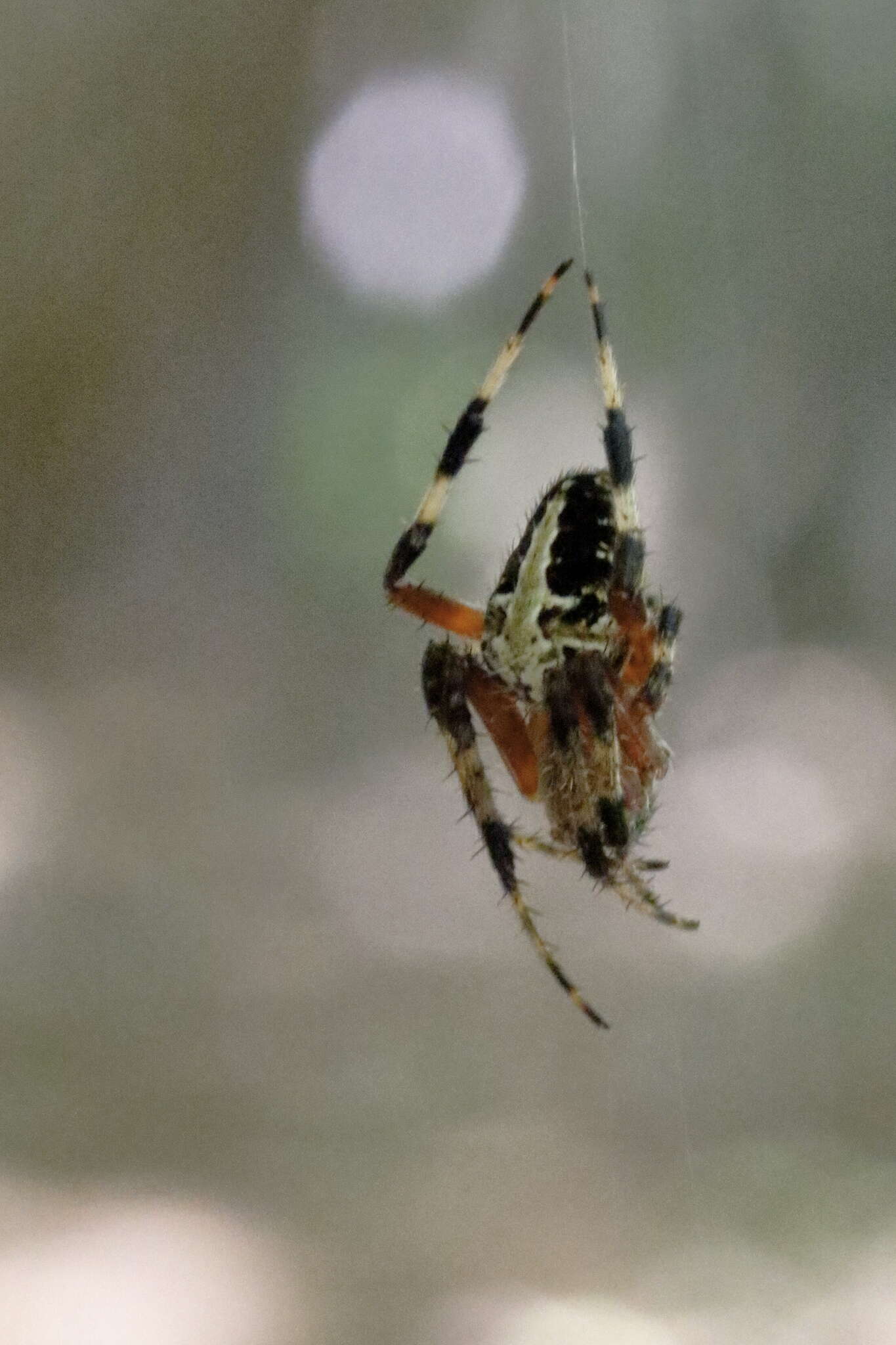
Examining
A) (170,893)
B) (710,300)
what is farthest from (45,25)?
(170,893)

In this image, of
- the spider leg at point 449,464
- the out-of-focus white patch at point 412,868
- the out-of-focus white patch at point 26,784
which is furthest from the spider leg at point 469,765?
the out-of-focus white patch at point 26,784

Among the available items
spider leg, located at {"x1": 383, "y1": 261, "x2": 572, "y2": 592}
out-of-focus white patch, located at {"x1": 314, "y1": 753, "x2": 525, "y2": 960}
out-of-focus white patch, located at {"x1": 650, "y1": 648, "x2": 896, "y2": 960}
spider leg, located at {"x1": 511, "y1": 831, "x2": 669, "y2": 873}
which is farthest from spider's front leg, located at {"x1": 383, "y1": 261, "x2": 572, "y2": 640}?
out-of-focus white patch, located at {"x1": 650, "y1": 648, "x2": 896, "y2": 960}

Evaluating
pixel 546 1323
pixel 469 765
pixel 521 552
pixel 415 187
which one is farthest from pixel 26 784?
pixel 521 552

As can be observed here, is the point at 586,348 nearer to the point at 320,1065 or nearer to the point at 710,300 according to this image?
the point at 710,300

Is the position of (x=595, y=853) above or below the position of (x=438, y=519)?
below

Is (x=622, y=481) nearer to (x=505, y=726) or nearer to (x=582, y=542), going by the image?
(x=582, y=542)
